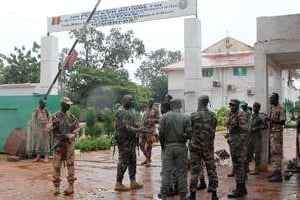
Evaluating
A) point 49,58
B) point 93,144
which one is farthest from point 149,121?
point 49,58

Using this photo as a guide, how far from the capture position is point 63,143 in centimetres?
895

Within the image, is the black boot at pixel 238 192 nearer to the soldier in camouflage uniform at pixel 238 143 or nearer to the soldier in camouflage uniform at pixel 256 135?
the soldier in camouflage uniform at pixel 238 143

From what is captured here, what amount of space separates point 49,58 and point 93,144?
12.6 feet

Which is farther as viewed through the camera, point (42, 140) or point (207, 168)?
point (42, 140)

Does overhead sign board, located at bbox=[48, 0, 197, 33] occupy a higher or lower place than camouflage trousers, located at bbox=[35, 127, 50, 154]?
higher

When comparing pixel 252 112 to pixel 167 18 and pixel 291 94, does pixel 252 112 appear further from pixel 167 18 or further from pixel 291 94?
pixel 291 94

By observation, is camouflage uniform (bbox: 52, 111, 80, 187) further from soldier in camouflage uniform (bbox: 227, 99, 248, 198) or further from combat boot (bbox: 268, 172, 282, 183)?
combat boot (bbox: 268, 172, 282, 183)

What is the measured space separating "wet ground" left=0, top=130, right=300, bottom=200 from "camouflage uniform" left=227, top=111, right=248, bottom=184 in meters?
0.48

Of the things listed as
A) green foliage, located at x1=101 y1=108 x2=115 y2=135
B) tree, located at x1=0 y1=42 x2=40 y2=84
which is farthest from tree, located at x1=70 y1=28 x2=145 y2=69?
green foliage, located at x1=101 y1=108 x2=115 y2=135

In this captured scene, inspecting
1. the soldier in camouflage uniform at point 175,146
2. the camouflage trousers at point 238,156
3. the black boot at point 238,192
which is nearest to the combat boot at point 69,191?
the soldier in camouflage uniform at point 175,146

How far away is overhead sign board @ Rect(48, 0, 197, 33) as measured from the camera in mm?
15969

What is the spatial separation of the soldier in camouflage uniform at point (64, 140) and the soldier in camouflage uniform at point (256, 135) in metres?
4.23

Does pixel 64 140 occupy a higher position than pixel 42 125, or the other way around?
pixel 42 125

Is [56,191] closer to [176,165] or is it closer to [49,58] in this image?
[176,165]
